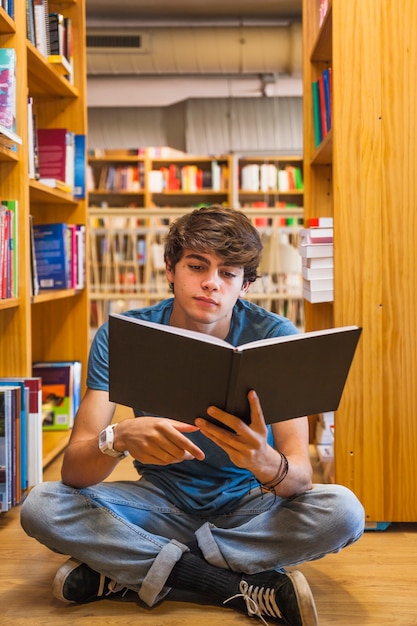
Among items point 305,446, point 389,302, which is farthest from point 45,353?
point 305,446

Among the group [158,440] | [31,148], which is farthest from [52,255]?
[158,440]

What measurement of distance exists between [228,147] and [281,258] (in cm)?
240

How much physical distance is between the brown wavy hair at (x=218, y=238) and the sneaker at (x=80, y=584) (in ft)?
2.15

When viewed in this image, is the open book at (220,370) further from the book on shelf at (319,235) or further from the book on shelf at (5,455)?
the book on shelf at (319,235)

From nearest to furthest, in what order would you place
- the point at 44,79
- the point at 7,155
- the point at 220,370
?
the point at 220,370 < the point at 7,155 < the point at 44,79

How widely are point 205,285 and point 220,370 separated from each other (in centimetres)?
35

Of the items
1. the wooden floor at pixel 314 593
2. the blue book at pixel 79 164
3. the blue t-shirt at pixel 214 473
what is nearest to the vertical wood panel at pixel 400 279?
the wooden floor at pixel 314 593

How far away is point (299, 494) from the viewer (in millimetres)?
1403

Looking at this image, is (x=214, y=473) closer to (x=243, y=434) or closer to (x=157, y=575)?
(x=157, y=575)

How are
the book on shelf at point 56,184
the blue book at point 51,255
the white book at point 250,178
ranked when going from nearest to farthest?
1. the book on shelf at point 56,184
2. the blue book at point 51,255
3. the white book at point 250,178

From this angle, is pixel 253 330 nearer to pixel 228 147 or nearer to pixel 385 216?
pixel 385 216

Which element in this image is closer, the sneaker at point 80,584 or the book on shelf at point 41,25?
the sneaker at point 80,584

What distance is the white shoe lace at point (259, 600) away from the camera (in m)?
1.35

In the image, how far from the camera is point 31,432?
2.11 metres
